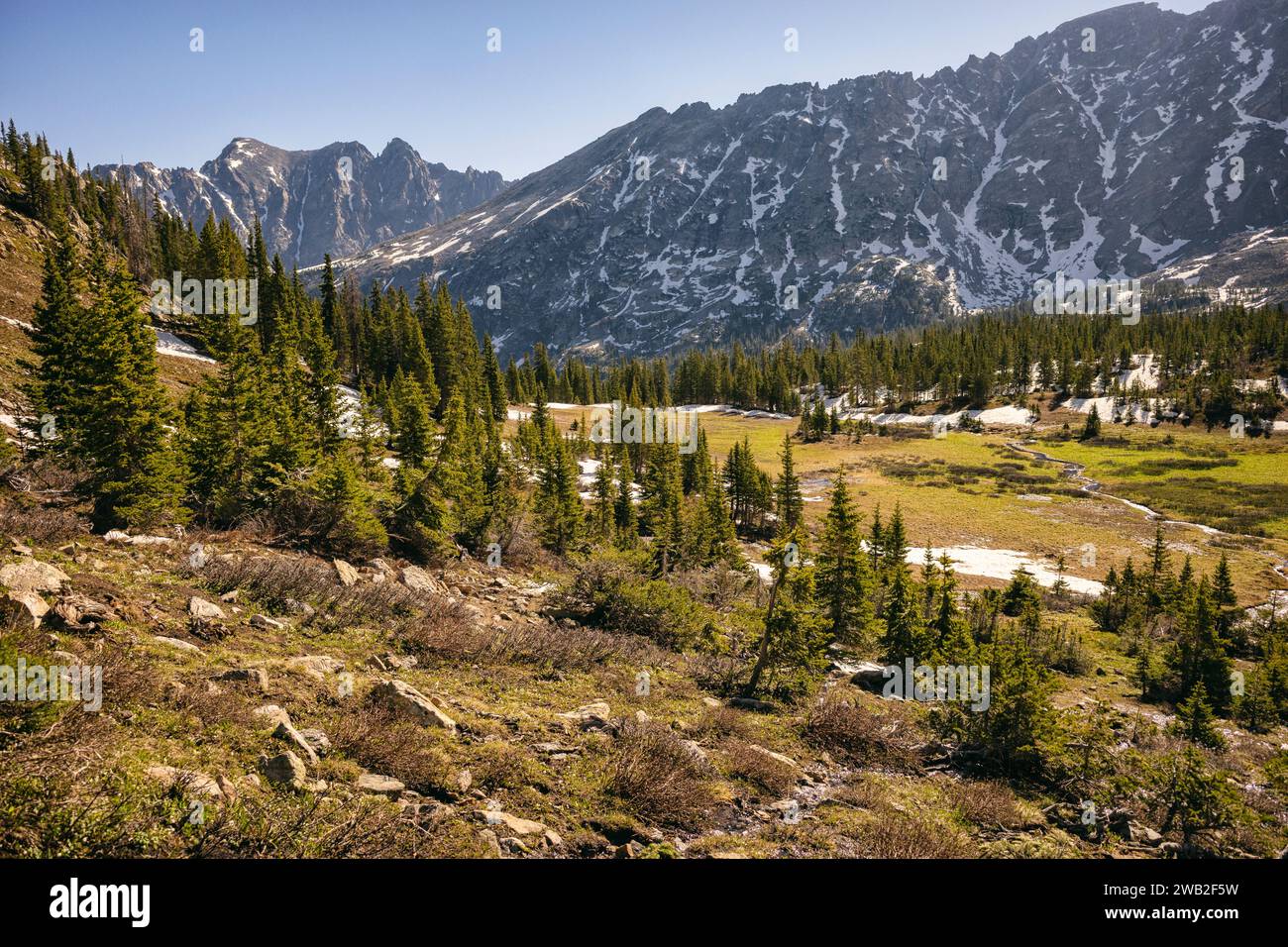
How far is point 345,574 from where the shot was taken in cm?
1678

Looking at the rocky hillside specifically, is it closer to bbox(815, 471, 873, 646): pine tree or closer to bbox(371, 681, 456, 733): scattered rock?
bbox(371, 681, 456, 733): scattered rock

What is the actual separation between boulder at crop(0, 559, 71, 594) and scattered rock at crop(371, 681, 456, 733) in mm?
5651

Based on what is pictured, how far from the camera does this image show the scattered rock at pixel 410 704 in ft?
32.2

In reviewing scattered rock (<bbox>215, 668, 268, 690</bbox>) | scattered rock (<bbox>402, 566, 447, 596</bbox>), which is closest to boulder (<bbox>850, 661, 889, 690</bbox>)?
scattered rock (<bbox>402, 566, 447, 596</bbox>)

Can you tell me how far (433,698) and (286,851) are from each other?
5.15 metres

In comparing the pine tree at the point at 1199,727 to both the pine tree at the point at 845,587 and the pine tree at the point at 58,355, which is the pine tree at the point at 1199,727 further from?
the pine tree at the point at 58,355

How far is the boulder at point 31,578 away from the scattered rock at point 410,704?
5651mm

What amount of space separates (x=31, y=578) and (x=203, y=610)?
2.50 metres

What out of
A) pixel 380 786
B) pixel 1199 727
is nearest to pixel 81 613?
pixel 380 786

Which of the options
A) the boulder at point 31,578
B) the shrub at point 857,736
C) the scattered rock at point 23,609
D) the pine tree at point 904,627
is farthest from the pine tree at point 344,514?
the pine tree at point 904,627

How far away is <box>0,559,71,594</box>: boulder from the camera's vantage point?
9266 mm

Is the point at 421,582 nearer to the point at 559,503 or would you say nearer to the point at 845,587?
the point at 559,503

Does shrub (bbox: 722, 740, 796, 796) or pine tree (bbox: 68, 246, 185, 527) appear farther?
pine tree (bbox: 68, 246, 185, 527)

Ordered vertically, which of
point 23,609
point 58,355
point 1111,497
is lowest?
point 1111,497
